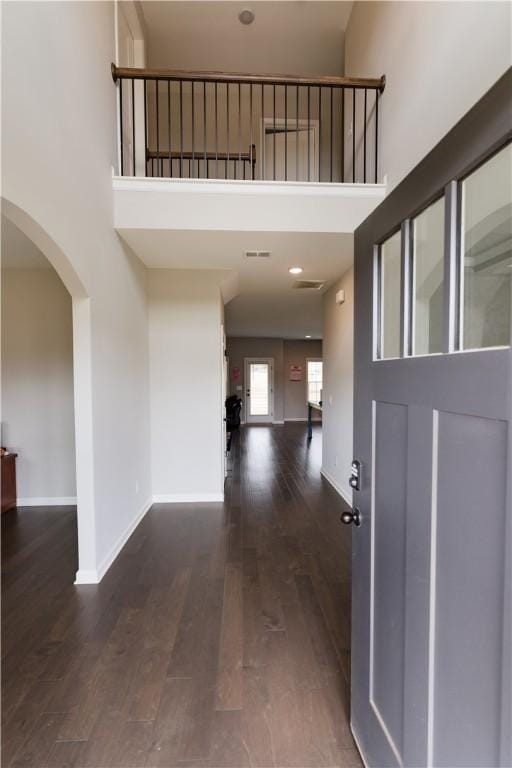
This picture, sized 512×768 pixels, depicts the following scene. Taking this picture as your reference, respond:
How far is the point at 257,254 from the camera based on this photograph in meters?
3.46

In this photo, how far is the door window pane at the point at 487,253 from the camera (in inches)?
27.3

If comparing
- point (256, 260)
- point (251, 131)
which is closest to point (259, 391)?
point (251, 131)

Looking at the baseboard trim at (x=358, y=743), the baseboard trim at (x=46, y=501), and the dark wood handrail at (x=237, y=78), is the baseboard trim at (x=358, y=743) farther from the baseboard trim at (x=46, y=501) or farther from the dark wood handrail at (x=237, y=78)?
the dark wood handrail at (x=237, y=78)

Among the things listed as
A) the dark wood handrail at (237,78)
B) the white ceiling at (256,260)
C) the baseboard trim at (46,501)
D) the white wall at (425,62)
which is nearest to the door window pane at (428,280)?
the white wall at (425,62)

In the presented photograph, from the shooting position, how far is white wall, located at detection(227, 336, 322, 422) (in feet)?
36.4

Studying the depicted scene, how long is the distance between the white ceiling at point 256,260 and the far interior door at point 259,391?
18.4 feet

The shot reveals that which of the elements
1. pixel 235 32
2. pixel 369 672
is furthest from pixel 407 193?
pixel 235 32

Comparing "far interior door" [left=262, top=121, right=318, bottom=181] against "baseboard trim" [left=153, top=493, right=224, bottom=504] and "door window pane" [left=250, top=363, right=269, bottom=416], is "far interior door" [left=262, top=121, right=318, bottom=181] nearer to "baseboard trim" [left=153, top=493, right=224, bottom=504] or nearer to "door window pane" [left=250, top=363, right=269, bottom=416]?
"baseboard trim" [left=153, top=493, right=224, bottom=504]

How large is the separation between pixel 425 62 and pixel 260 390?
9316 millimetres

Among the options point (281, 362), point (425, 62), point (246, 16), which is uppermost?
point (246, 16)

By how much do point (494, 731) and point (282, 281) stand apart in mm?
4341

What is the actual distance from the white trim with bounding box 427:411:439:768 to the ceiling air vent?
3858 millimetres

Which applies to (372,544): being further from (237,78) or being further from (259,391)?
(259,391)

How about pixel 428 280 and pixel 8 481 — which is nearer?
pixel 428 280
